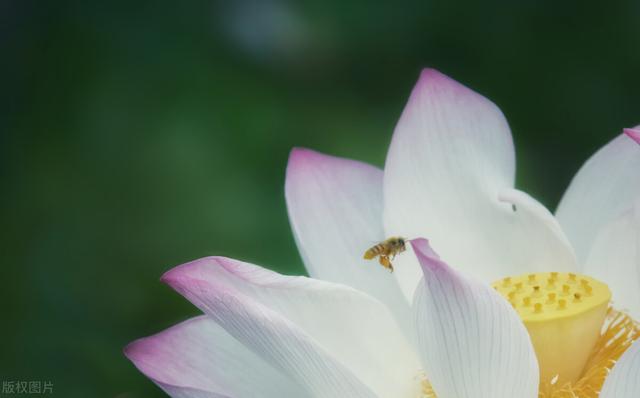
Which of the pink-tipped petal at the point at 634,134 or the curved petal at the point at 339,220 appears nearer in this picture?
the pink-tipped petal at the point at 634,134

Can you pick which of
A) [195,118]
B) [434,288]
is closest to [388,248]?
[434,288]

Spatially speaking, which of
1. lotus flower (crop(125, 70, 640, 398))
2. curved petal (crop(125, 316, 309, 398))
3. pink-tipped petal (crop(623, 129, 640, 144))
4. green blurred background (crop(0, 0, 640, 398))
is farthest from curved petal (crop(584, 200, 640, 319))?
green blurred background (crop(0, 0, 640, 398))

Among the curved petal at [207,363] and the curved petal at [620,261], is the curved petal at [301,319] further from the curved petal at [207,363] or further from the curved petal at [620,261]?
the curved petal at [620,261]

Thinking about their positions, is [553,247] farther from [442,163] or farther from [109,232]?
[109,232]

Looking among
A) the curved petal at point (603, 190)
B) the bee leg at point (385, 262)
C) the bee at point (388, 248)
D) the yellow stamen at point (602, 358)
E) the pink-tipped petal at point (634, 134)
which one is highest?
the pink-tipped petal at point (634, 134)

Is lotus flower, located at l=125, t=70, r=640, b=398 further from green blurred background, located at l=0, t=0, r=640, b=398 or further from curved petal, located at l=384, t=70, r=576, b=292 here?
green blurred background, located at l=0, t=0, r=640, b=398

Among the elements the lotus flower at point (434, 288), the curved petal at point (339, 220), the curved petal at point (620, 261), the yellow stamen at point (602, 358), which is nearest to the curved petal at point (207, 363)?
the lotus flower at point (434, 288)

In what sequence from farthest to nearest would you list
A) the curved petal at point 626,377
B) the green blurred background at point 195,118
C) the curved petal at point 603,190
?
1. the green blurred background at point 195,118
2. the curved petal at point 603,190
3. the curved petal at point 626,377

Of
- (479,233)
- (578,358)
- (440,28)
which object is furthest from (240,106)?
(578,358)
